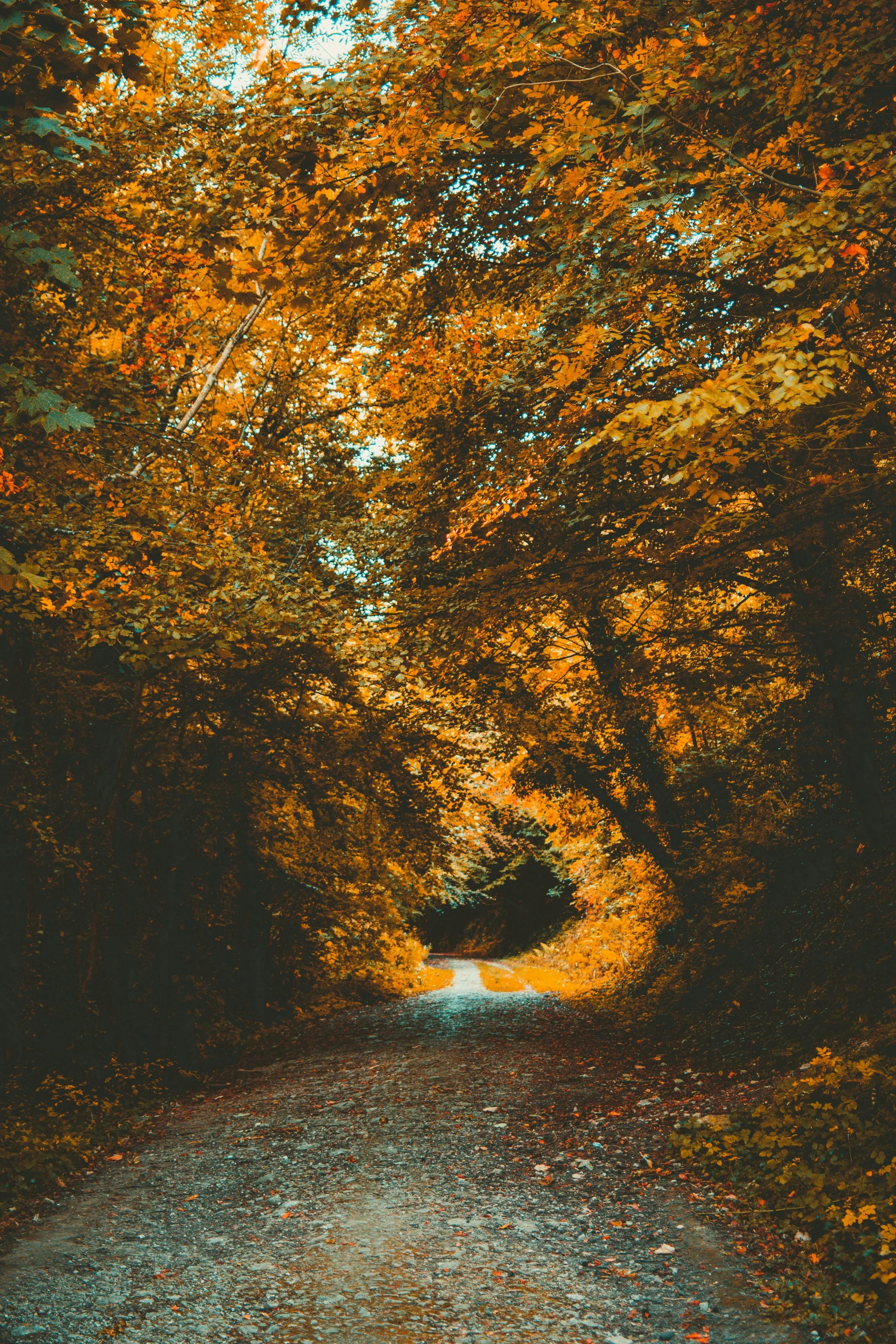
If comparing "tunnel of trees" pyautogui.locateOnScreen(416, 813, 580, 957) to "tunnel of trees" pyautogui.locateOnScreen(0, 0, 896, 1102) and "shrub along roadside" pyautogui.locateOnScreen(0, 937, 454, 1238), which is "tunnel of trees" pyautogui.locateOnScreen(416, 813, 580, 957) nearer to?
"tunnel of trees" pyautogui.locateOnScreen(0, 0, 896, 1102)

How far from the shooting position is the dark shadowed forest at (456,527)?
4895mm

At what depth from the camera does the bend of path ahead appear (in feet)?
13.5

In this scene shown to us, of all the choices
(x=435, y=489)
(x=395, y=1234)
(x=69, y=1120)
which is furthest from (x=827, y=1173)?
(x=69, y=1120)

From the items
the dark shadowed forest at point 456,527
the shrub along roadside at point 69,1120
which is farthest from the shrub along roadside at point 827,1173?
the shrub along roadside at point 69,1120

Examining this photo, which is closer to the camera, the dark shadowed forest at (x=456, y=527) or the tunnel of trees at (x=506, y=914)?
the dark shadowed forest at (x=456, y=527)

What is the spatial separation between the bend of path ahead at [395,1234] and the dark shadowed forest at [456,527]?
680 mm

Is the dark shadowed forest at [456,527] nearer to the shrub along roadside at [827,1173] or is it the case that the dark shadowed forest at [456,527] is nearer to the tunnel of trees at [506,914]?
the shrub along roadside at [827,1173]

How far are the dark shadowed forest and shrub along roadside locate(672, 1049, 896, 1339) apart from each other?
3 centimetres

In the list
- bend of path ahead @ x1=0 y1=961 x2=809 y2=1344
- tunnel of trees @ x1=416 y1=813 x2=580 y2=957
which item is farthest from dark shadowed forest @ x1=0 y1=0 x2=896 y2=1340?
tunnel of trees @ x1=416 y1=813 x2=580 y2=957

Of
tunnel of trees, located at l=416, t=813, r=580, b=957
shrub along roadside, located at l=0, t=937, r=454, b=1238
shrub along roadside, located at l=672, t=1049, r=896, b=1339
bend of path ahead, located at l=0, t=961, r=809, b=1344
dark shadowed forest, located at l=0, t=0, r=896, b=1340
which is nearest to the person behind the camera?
shrub along roadside, located at l=672, t=1049, r=896, b=1339

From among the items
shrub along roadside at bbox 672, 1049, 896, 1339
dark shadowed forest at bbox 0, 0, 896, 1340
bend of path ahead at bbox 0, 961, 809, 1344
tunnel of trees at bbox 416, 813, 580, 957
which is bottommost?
tunnel of trees at bbox 416, 813, 580, 957

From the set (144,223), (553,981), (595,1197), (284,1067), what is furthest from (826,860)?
(553,981)

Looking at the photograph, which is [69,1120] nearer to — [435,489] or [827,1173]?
[827,1173]

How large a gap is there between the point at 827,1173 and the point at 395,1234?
2441 millimetres
